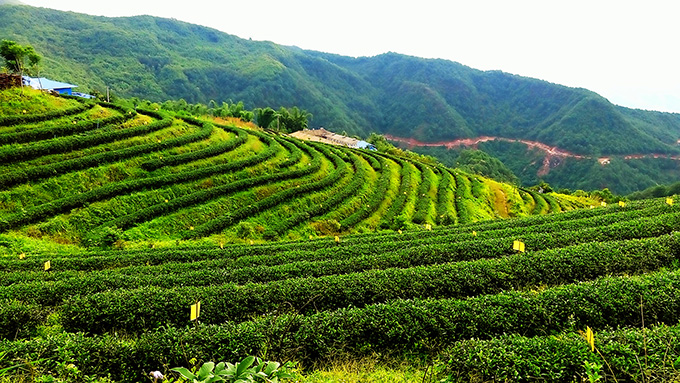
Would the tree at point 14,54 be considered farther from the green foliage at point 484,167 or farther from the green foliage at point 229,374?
the green foliage at point 484,167

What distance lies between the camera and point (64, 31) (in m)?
152

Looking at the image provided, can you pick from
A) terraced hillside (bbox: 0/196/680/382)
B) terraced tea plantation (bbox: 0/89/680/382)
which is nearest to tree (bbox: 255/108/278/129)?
terraced tea plantation (bbox: 0/89/680/382)

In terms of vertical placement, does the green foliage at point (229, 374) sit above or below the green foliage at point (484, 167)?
above

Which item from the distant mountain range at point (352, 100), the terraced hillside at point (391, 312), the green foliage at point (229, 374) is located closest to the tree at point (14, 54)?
the terraced hillside at point (391, 312)

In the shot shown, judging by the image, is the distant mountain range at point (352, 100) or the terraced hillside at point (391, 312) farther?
the distant mountain range at point (352, 100)

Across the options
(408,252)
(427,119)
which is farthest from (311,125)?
(408,252)

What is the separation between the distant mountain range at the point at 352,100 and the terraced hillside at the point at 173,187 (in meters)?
92.7

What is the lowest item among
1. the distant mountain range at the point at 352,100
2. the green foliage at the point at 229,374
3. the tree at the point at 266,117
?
the green foliage at the point at 229,374

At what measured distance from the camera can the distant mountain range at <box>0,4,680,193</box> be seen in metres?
116

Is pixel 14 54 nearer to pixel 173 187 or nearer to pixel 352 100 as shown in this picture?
pixel 173 187

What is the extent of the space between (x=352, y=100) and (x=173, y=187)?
592 ft

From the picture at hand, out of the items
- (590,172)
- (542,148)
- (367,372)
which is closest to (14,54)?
(367,372)

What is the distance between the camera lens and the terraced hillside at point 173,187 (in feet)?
75.3

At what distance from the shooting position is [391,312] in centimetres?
796
